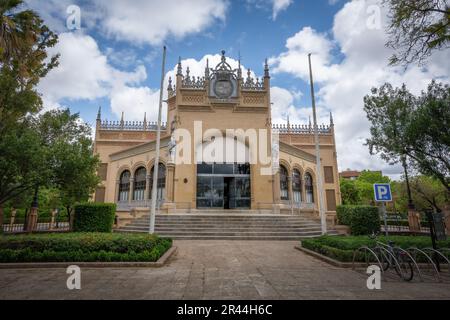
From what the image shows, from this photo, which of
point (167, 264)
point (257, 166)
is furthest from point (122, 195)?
point (167, 264)

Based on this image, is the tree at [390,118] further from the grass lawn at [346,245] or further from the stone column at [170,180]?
the stone column at [170,180]

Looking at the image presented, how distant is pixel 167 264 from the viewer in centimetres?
740

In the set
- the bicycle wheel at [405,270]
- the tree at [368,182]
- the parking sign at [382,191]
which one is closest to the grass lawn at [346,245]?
the bicycle wheel at [405,270]

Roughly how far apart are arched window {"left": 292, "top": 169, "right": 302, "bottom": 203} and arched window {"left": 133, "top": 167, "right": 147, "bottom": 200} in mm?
14128

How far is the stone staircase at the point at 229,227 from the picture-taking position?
14361 mm

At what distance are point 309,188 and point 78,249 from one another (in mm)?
22080

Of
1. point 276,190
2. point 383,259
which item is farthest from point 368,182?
point 383,259

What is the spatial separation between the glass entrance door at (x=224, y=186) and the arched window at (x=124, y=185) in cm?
771

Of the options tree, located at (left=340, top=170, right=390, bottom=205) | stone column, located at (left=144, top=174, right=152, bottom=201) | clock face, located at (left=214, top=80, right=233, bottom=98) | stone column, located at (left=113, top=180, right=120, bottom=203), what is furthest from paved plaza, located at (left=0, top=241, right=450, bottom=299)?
tree, located at (left=340, top=170, right=390, bottom=205)

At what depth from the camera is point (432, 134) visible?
11.1m

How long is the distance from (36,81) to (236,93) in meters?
14.5
